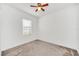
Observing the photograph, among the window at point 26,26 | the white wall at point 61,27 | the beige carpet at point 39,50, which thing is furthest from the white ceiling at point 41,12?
the beige carpet at point 39,50

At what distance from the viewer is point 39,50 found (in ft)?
7.29

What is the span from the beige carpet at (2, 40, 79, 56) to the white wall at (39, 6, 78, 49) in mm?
113

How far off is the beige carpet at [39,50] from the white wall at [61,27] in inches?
4.4

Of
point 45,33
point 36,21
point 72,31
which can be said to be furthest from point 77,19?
point 36,21

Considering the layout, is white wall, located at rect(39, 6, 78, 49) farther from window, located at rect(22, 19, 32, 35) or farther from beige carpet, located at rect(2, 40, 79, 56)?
window, located at rect(22, 19, 32, 35)

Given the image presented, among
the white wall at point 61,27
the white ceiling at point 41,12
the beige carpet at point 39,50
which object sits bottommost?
the beige carpet at point 39,50

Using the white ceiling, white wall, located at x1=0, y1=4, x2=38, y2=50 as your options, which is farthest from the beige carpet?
the white ceiling

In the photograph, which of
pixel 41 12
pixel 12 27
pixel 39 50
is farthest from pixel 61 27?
pixel 12 27

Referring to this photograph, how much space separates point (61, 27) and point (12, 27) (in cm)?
111

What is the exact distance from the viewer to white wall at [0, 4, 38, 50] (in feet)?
7.06

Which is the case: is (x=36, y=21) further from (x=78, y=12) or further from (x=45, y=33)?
(x=78, y=12)

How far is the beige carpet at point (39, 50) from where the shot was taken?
86.1 inches

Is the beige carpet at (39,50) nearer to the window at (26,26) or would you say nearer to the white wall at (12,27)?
the white wall at (12,27)

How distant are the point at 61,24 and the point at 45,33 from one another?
415 millimetres
